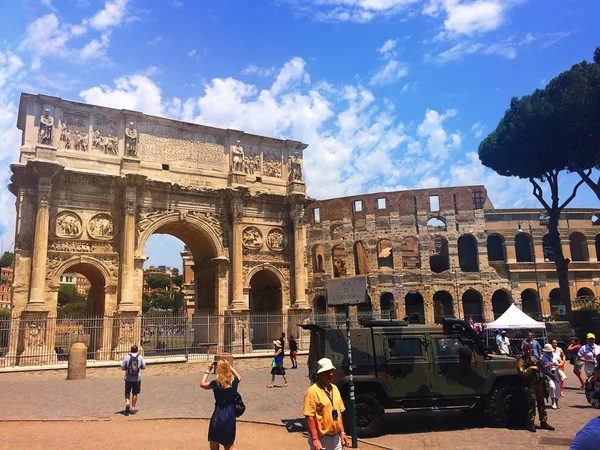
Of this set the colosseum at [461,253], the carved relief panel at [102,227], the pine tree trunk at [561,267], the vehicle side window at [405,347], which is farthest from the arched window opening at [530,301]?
the vehicle side window at [405,347]

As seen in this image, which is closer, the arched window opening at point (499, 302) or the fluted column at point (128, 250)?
the fluted column at point (128, 250)

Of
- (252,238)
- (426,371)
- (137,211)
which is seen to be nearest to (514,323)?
(426,371)

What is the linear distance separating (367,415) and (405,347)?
131 centimetres

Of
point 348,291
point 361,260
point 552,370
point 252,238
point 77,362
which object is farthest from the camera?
point 361,260

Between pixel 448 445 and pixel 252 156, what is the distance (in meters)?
20.1

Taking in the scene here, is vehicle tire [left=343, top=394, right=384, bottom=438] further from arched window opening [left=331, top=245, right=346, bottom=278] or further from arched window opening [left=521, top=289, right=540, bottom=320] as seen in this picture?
arched window opening [left=521, top=289, right=540, bottom=320]

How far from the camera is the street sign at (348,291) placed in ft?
22.5

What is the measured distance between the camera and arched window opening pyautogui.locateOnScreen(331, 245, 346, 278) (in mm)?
40750

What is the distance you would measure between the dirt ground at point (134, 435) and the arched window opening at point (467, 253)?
32.2 metres

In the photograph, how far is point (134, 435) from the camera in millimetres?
8008

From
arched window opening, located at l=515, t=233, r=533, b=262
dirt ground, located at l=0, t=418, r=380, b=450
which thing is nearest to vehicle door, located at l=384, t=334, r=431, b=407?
dirt ground, located at l=0, t=418, r=380, b=450

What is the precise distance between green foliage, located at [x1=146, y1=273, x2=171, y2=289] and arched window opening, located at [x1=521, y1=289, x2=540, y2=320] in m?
63.0

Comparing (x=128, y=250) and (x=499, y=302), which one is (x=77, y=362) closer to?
(x=128, y=250)

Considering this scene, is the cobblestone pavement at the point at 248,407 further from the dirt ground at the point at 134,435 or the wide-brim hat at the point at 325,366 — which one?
the wide-brim hat at the point at 325,366
